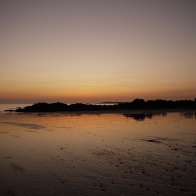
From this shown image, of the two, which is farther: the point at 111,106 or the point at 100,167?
the point at 111,106

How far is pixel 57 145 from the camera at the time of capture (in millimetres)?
21516

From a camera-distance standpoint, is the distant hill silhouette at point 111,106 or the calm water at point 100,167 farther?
the distant hill silhouette at point 111,106

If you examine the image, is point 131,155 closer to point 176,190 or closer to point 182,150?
point 182,150

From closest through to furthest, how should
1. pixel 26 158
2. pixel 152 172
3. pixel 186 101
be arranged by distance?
1. pixel 152 172
2. pixel 26 158
3. pixel 186 101

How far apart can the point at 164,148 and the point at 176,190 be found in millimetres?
8684

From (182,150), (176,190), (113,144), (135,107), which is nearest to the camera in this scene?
(176,190)

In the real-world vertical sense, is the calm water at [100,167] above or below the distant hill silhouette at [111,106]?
below

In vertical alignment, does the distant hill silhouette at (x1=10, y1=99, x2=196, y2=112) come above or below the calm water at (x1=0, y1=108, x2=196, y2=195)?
above

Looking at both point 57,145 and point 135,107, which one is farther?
point 135,107

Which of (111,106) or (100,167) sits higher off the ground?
(111,106)

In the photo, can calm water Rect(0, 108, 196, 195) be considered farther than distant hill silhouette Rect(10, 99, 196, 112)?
No

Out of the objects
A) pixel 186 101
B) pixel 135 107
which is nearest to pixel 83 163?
pixel 135 107

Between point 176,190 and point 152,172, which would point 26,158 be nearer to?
point 152,172

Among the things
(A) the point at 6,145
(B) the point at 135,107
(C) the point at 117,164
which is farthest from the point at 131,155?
(B) the point at 135,107
